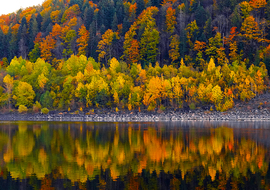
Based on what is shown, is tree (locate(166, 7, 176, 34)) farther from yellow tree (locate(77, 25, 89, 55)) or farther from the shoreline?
the shoreline

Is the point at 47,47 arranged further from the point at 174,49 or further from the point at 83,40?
the point at 174,49

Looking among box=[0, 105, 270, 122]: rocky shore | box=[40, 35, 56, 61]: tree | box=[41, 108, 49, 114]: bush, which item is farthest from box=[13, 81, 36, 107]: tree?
box=[40, 35, 56, 61]: tree

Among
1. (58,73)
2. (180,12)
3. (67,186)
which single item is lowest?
(67,186)

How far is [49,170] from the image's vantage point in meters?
22.2

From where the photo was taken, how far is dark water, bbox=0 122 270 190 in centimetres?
1886

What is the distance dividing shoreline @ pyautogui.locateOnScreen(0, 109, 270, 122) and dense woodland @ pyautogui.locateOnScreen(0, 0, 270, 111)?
2.61 m

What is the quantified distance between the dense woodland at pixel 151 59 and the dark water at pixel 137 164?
48078 millimetres

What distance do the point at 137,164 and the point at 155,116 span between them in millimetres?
55771

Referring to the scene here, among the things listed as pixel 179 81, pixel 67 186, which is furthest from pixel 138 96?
pixel 67 186

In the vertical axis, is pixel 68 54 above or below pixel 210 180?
above

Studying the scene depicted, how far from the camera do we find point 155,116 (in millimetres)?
79438

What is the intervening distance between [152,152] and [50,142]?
41.2 feet

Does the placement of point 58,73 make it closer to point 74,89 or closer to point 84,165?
point 74,89

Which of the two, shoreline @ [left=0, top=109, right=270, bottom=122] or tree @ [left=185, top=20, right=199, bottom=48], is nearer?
shoreline @ [left=0, top=109, right=270, bottom=122]
